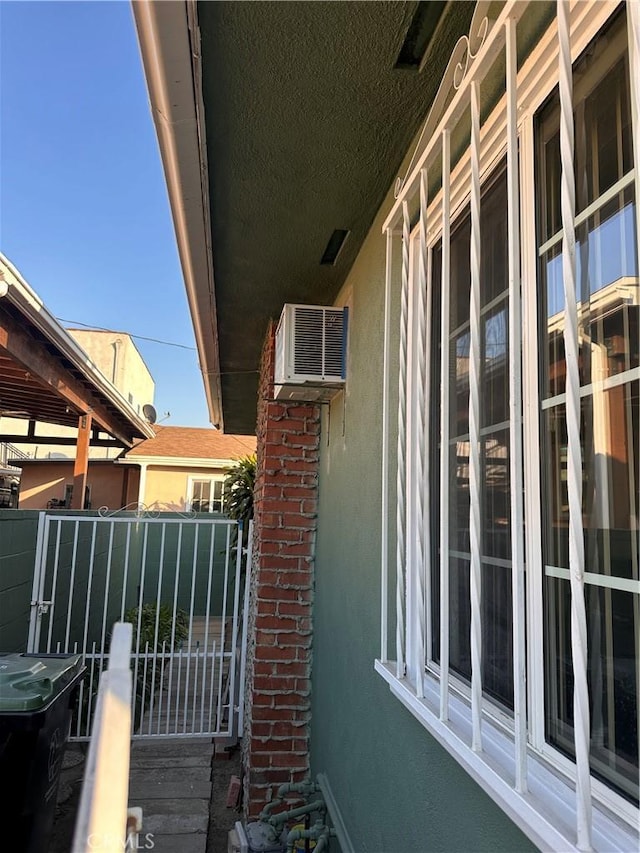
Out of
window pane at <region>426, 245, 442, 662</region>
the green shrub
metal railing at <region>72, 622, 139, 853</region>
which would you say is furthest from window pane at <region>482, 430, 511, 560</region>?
the green shrub

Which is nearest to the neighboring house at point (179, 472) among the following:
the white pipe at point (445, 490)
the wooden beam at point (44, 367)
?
the wooden beam at point (44, 367)

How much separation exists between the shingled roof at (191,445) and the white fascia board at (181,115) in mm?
11072

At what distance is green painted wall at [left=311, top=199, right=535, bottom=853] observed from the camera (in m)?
1.42

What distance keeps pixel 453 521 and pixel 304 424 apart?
7.90ft

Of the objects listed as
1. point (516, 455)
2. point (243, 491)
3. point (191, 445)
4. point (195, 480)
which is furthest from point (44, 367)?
point (191, 445)

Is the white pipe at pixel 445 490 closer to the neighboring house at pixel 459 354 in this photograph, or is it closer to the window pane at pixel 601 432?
the neighboring house at pixel 459 354

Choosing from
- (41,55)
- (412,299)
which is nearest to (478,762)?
(412,299)

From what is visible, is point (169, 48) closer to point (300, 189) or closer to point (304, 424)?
point (300, 189)

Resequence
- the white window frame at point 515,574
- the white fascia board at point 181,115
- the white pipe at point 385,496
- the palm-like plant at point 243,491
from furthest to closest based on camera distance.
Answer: the palm-like plant at point 243,491, the white pipe at point 385,496, the white fascia board at point 181,115, the white window frame at point 515,574

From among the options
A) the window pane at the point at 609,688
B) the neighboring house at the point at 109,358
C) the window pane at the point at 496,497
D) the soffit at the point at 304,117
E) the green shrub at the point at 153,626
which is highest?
the neighboring house at the point at 109,358

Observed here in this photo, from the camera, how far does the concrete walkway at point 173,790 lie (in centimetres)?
352

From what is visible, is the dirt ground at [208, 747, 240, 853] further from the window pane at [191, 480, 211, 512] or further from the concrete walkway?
the window pane at [191, 480, 211, 512]

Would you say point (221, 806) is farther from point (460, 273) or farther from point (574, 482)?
point (574, 482)

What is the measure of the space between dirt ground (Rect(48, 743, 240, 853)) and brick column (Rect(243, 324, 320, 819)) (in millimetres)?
276
